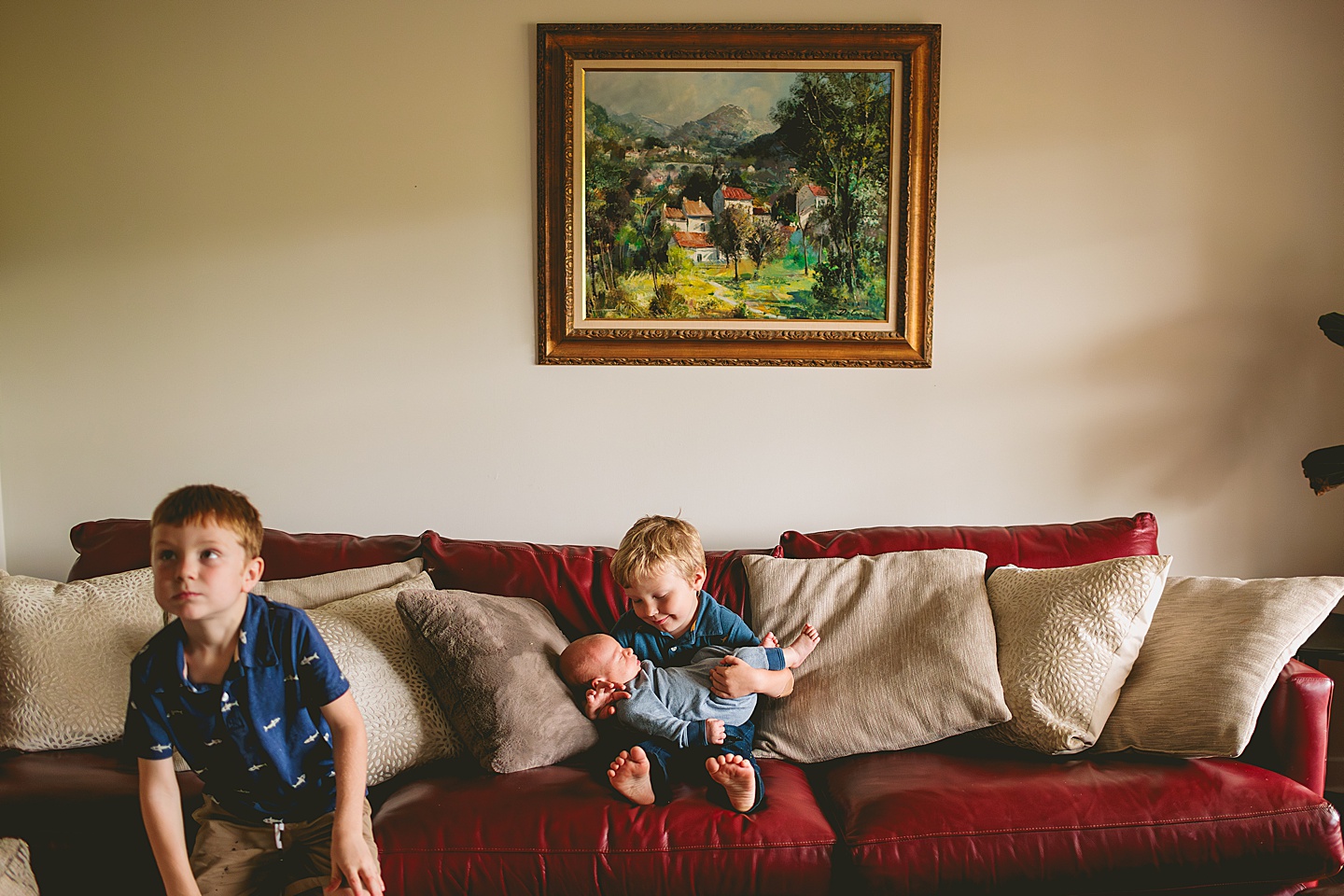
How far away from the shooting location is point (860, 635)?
6.76ft

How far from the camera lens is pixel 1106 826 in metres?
1.62

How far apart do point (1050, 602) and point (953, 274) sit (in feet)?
3.46

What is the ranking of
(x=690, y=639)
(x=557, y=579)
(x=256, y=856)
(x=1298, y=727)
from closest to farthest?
(x=256, y=856) < (x=1298, y=727) < (x=690, y=639) < (x=557, y=579)

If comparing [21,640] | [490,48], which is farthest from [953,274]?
[21,640]

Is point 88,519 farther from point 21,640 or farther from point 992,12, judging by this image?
point 992,12

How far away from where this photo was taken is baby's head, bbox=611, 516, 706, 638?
74.7 inches

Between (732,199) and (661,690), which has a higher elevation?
(732,199)

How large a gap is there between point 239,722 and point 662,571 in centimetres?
84

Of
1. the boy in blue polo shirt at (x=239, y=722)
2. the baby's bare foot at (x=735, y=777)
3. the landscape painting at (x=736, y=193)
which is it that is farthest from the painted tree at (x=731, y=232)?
the boy in blue polo shirt at (x=239, y=722)

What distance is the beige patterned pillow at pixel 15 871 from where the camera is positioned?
1.49 meters

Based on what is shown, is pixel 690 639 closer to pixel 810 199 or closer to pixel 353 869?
pixel 353 869

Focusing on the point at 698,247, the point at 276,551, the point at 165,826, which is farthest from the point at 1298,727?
the point at 276,551

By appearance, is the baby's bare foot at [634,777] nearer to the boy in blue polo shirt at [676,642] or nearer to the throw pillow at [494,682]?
the boy in blue polo shirt at [676,642]

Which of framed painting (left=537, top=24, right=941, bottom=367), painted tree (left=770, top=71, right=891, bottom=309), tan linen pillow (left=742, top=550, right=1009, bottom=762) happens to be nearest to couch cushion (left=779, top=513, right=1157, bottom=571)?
tan linen pillow (left=742, top=550, right=1009, bottom=762)
